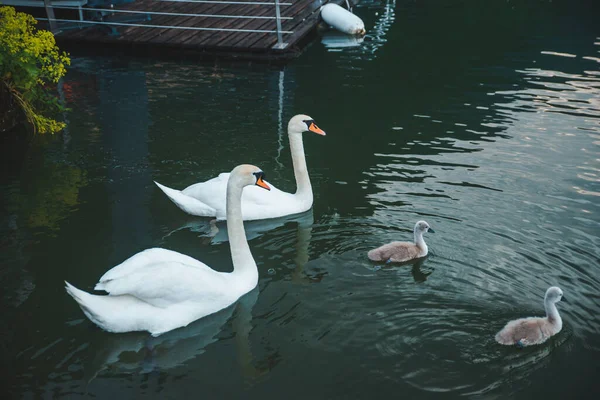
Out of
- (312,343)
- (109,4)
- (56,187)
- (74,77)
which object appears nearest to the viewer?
(312,343)

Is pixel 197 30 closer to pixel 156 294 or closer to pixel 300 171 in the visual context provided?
pixel 300 171

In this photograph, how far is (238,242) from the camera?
23.5 feet

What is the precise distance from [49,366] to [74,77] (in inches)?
399

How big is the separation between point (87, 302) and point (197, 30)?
12.8 m

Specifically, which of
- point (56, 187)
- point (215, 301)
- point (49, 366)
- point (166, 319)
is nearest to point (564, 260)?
point (215, 301)

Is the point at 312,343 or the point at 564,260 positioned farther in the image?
the point at 564,260

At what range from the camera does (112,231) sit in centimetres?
852

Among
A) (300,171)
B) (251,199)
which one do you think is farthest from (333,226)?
(251,199)

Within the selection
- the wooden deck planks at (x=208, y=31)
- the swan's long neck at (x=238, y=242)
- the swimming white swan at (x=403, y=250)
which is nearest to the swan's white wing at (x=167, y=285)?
the swan's long neck at (x=238, y=242)

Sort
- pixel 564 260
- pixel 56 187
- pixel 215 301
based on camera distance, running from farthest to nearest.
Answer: pixel 56 187, pixel 564 260, pixel 215 301

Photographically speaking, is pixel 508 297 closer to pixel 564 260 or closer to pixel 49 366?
pixel 564 260

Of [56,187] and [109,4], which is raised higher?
[109,4]

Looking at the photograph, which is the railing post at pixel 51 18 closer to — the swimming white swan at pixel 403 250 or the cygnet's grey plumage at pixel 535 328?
A: the swimming white swan at pixel 403 250

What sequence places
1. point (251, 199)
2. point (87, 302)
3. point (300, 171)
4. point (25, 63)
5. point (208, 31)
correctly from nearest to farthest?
point (87, 302) → point (251, 199) → point (300, 171) → point (25, 63) → point (208, 31)
